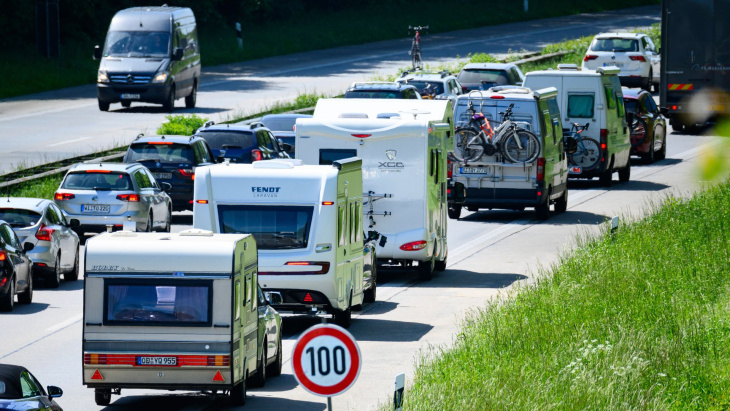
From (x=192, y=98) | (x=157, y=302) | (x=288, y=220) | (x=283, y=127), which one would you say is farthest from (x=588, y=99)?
(x=157, y=302)

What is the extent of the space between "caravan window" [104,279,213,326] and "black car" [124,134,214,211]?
53.1 ft

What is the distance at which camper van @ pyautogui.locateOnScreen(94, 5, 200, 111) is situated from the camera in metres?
43.7

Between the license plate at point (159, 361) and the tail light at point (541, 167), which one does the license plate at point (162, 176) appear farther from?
the license plate at point (159, 361)

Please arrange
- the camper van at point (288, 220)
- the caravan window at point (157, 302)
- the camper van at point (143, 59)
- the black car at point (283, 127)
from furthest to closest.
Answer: the camper van at point (143, 59)
the black car at point (283, 127)
the camper van at point (288, 220)
the caravan window at point (157, 302)

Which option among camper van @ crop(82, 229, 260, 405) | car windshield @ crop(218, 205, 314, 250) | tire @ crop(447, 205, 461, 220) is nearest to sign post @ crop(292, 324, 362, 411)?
camper van @ crop(82, 229, 260, 405)

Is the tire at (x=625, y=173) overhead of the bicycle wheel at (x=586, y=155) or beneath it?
beneath

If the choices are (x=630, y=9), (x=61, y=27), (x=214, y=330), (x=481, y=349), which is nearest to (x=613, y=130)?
(x=481, y=349)

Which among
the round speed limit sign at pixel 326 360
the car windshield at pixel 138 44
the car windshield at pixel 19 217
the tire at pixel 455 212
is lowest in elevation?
the tire at pixel 455 212

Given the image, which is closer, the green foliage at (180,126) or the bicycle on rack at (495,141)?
the bicycle on rack at (495,141)

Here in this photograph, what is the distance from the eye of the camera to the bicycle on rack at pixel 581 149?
3462 centimetres

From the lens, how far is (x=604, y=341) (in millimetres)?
15078

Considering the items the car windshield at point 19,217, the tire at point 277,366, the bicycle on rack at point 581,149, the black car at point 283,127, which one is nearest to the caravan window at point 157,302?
the tire at point 277,366

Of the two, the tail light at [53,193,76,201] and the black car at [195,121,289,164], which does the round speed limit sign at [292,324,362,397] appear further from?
the black car at [195,121,289,164]

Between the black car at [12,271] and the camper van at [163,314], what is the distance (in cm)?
651
